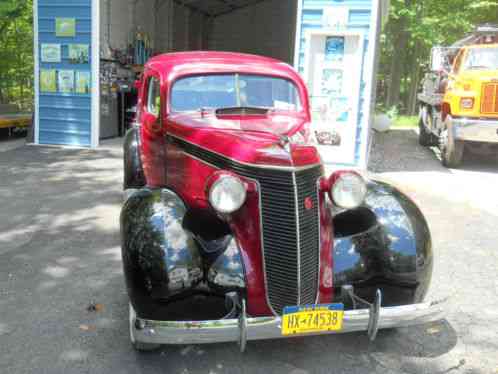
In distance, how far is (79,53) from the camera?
11039mm

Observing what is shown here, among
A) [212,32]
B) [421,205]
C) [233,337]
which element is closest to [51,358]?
[233,337]

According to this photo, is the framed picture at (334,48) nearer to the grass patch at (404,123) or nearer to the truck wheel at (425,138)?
the truck wheel at (425,138)

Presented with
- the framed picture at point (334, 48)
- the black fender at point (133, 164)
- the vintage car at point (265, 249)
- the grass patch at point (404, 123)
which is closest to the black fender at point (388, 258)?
the vintage car at point (265, 249)

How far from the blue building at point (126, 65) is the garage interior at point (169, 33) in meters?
0.06

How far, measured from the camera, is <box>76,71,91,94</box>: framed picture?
1104 cm

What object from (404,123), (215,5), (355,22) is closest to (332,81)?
(355,22)

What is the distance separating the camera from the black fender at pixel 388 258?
127 inches

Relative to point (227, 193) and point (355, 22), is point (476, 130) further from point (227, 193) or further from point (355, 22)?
point (227, 193)

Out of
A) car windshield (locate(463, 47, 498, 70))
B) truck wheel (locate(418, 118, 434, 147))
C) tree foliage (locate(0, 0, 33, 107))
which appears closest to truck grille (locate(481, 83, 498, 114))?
car windshield (locate(463, 47, 498, 70))

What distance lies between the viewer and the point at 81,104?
441 inches

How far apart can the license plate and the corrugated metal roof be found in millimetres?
18691

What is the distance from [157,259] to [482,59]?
373 inches

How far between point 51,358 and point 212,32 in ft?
76.1

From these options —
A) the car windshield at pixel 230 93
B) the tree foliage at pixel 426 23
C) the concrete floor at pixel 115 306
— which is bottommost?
the concrete floor at pixel 115 306
